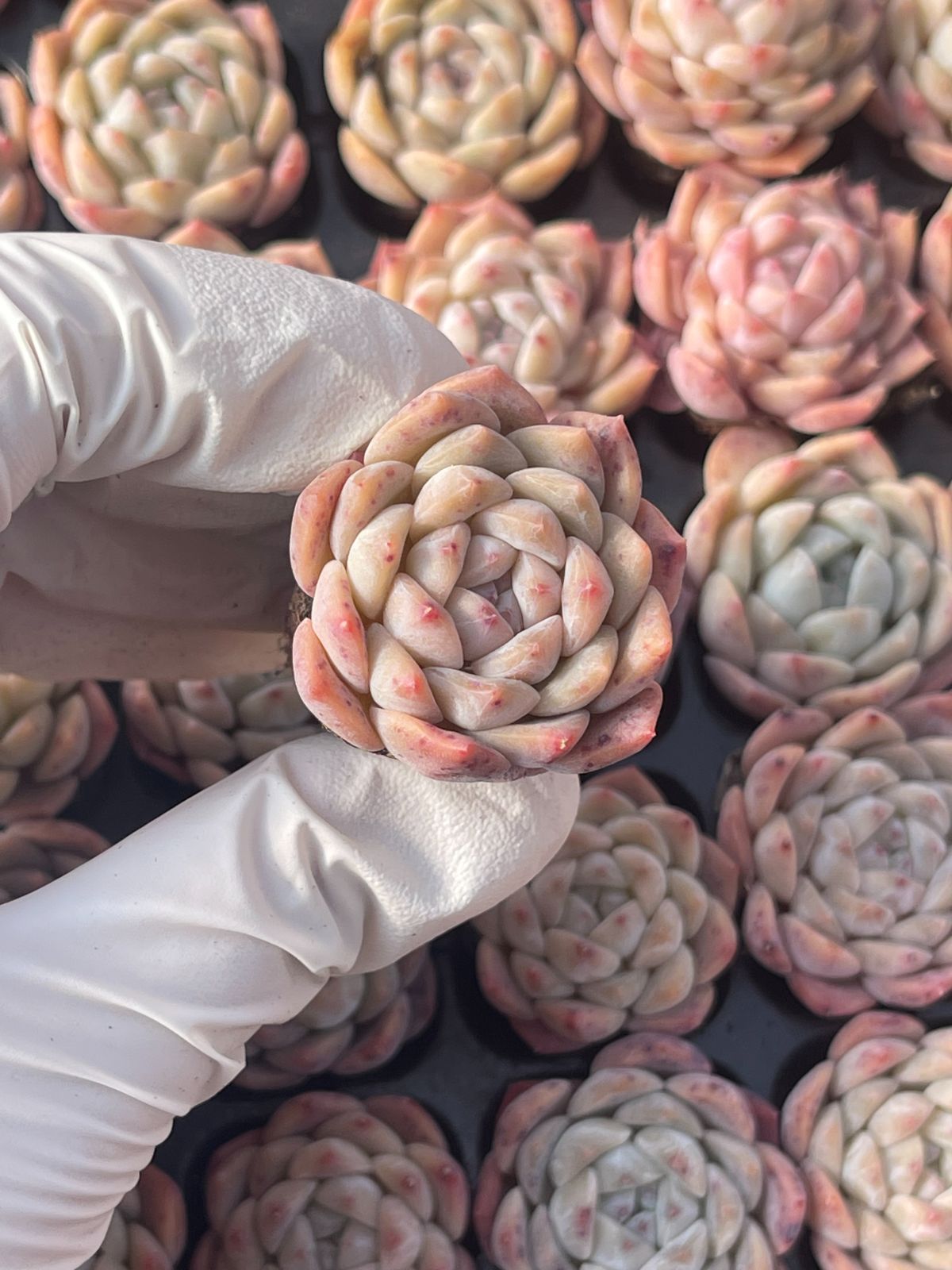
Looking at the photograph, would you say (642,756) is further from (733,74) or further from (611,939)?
(733,74)

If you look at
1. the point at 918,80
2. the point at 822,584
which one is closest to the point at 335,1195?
the point at 822,584

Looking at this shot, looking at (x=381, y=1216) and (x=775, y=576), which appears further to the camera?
(x=775, y=576)

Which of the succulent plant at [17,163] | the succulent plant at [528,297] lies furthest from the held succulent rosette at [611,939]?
the succulent plant at [17,163]

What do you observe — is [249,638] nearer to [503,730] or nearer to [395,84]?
[503,730]

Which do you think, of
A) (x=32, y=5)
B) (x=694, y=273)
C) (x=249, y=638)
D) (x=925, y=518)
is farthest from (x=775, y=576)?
(x=32, y=5)

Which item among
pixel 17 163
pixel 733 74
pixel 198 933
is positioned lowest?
pixel 198 933

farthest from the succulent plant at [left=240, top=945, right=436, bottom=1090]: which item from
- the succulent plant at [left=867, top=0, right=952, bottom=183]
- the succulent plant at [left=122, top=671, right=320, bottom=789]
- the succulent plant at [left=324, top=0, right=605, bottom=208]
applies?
the succulent plant at [left=867, top=0, right=952, bottom=183]

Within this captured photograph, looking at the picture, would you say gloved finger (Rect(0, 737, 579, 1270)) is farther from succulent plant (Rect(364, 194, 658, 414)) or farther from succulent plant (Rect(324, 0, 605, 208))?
succulent plant (Rect(324, 0, 605, 208))
